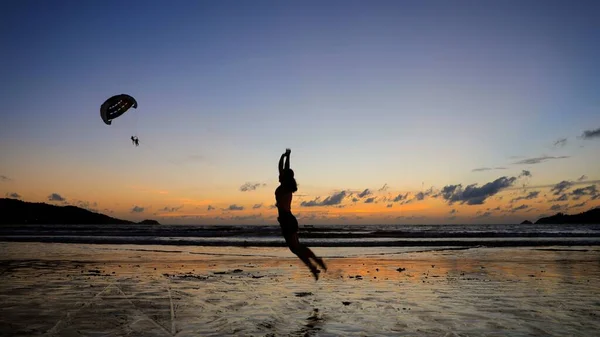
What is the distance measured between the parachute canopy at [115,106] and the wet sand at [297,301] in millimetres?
6397

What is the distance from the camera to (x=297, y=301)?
9.62m

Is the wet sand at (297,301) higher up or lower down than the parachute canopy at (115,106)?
lower down

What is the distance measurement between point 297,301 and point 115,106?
48.4 feet

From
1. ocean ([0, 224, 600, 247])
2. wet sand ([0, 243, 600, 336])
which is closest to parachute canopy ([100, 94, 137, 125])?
wet sand ([0, 243, 600, 336])

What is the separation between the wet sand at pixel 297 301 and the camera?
23.9ft

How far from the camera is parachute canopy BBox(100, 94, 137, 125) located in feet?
62.8

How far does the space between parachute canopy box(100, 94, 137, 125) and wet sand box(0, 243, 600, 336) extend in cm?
640

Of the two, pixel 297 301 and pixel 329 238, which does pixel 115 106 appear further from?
pixel 329 238

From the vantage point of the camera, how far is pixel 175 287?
11602 millimetres

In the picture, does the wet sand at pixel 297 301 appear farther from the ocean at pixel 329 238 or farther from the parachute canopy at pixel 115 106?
the ocean at pixel 329 238

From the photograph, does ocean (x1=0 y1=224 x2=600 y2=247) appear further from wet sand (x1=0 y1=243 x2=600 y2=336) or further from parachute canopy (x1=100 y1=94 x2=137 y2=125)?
wet sand (x1=0 y1=243 x2=600 y2=336)

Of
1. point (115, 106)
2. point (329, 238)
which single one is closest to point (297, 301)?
point (115, 106)

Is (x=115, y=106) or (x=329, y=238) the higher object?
(x=115, y=106)

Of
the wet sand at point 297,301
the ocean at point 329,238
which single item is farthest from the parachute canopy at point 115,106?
the ocean at point 329,238
